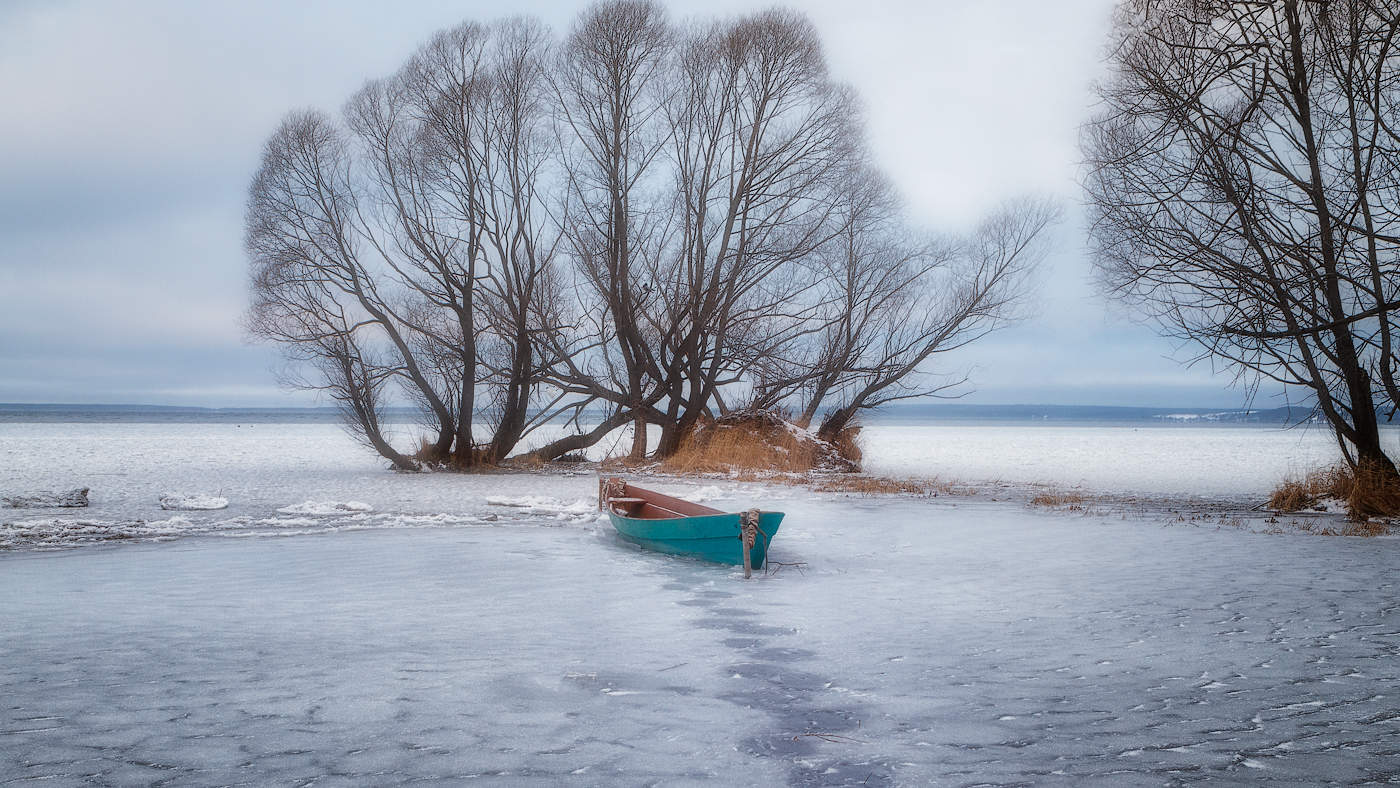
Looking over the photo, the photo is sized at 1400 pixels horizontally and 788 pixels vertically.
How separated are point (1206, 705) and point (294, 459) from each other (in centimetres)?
2556

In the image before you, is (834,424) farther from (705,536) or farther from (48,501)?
(48,501)

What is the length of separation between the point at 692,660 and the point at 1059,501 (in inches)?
433

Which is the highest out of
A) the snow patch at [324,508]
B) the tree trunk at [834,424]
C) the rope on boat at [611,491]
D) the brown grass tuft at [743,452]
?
the tree trunk at [834,424]

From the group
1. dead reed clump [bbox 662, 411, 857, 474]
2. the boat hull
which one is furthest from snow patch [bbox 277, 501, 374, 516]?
dead reed clump [bbox 662, 411, 857, 474]

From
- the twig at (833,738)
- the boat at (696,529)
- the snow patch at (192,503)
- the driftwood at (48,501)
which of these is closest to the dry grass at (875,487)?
the boat at (696,529)

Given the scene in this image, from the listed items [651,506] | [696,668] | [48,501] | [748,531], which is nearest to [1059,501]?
[651,506]

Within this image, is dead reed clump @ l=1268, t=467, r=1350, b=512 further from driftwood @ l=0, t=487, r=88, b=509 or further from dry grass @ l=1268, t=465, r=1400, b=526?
driftwood @ l=0, t=487, r=88, b=509

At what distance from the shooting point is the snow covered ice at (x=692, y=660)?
394 centimetres

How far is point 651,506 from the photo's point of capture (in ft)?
38.0

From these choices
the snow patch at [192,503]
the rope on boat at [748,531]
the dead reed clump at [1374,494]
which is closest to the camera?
the rope on boat at [748,531]

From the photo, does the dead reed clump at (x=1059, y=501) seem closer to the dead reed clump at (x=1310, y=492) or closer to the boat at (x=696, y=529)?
the dead reed clump at (x=1310, y=492)

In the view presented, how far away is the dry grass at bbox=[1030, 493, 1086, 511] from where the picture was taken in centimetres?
1463

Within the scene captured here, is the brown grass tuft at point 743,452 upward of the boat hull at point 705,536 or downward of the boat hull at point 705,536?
upward

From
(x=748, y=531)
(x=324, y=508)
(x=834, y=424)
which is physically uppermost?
(x=834, y=424)
